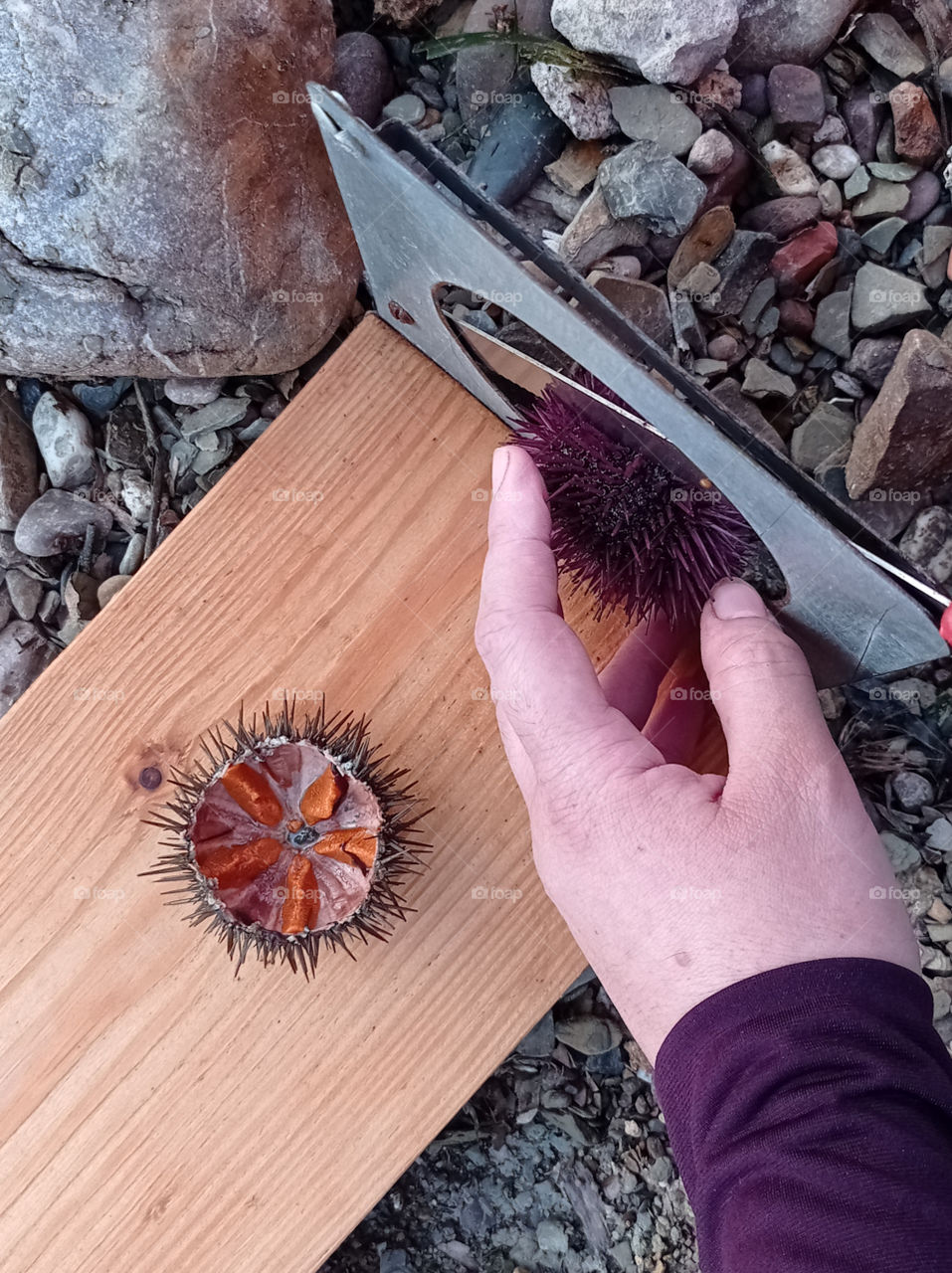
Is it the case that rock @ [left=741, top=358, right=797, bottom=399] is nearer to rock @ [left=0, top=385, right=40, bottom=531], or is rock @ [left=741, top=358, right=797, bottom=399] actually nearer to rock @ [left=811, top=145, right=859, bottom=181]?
rock @ [left=811, top=145, right=859, bottom=181]

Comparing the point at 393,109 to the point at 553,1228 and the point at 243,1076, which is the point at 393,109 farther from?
the point at 553,1228

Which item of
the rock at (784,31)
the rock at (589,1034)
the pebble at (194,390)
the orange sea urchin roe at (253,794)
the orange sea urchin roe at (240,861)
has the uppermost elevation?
the rock at (784,31)

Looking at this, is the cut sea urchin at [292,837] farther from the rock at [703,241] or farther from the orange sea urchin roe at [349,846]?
the rock at [703,241]

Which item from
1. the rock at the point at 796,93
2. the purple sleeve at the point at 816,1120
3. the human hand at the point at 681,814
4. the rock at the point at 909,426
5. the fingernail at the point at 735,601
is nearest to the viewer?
the purple sleeve at the point at 816,1120

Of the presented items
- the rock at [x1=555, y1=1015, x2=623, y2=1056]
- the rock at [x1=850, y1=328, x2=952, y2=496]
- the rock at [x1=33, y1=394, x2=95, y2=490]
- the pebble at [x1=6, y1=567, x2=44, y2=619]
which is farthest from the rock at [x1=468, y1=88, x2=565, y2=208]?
the rock at [x1=555, y1=1015, x2=623, y2=1056]

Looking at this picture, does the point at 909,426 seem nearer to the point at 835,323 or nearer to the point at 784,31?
the point at 835,323

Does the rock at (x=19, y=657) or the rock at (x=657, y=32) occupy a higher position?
the rock at (x=657, y=32)

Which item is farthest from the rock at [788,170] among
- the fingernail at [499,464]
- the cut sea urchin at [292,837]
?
the cut sea urchin at [292,837]
